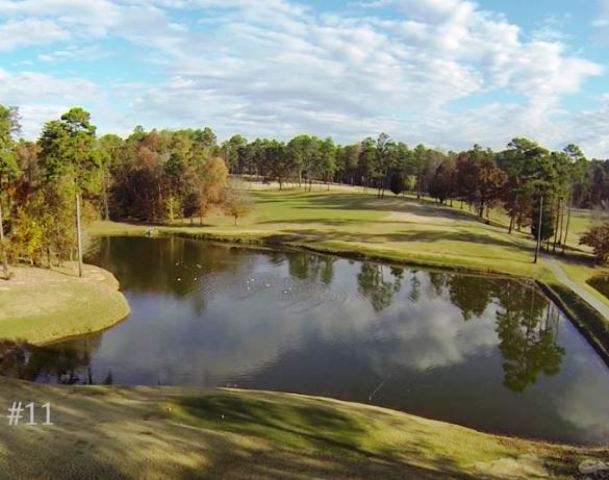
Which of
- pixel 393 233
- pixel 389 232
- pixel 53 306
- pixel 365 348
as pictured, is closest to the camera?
pixel 365 348

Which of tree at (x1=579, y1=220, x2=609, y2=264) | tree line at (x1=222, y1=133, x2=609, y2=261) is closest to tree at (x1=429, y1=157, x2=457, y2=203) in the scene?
tree line at (x1=222, y1=133, x2=609, y2=261)

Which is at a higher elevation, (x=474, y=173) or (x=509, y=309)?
(x=474, y=173)

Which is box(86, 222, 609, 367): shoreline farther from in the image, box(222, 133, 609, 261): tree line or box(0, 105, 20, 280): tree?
box(0, 105, 20, 280): tree

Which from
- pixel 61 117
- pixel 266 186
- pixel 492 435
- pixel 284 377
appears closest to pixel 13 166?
pixel 61 117

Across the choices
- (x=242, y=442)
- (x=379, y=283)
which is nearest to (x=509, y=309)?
(x=379, y=283)

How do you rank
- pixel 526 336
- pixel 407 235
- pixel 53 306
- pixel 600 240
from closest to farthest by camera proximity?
pixel 53 306, pixel 526 336, pixel 600 240, pixel 407 235

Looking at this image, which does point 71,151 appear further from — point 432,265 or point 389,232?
point 389,232

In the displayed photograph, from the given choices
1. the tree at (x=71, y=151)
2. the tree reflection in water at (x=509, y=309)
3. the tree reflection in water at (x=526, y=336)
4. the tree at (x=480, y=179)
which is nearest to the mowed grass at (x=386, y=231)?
the tree at (x=480, y=179)
